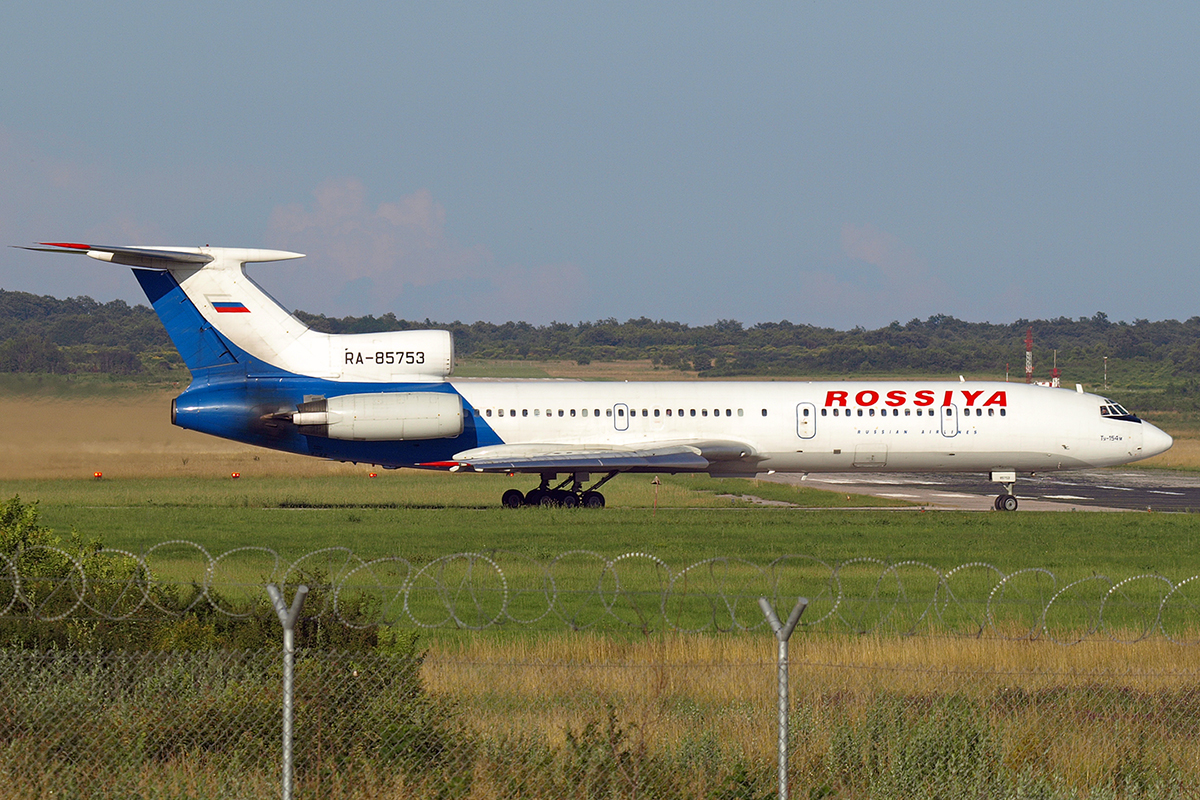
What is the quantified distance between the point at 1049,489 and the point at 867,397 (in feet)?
52.3

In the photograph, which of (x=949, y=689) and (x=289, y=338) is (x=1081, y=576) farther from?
(x=289, y=338)

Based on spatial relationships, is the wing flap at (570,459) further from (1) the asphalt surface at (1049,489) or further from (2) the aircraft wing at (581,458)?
(1) the asphalt surface at (1049,489)

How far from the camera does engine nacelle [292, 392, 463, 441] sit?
111 ft

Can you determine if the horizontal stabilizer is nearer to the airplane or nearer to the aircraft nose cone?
the airplane

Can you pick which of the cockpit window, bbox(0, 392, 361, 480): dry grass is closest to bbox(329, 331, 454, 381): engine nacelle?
Result: bbox(0, 392, 361, 480): dry grass

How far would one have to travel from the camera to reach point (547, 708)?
11.9 metres

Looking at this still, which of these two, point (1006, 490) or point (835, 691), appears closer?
point (835, 691)

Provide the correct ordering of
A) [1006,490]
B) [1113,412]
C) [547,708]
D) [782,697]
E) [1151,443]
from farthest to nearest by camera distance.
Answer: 1. [1006,490]
2. [1113,412]
3. [1151,443]
4. [547,708]
5. [782,697]

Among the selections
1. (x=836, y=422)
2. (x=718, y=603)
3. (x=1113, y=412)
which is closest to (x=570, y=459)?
(x=836, y=422)

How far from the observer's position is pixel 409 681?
11.0 meters

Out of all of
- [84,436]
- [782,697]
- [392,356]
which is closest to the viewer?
[782,697]

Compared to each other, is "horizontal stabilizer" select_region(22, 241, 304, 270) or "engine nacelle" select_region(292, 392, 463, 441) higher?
"horizontal stabilizer" select_region(22, 241, 304, 270)

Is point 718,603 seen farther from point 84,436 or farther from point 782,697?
point 84,436

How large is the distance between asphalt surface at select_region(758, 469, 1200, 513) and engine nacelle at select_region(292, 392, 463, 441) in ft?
52.7
